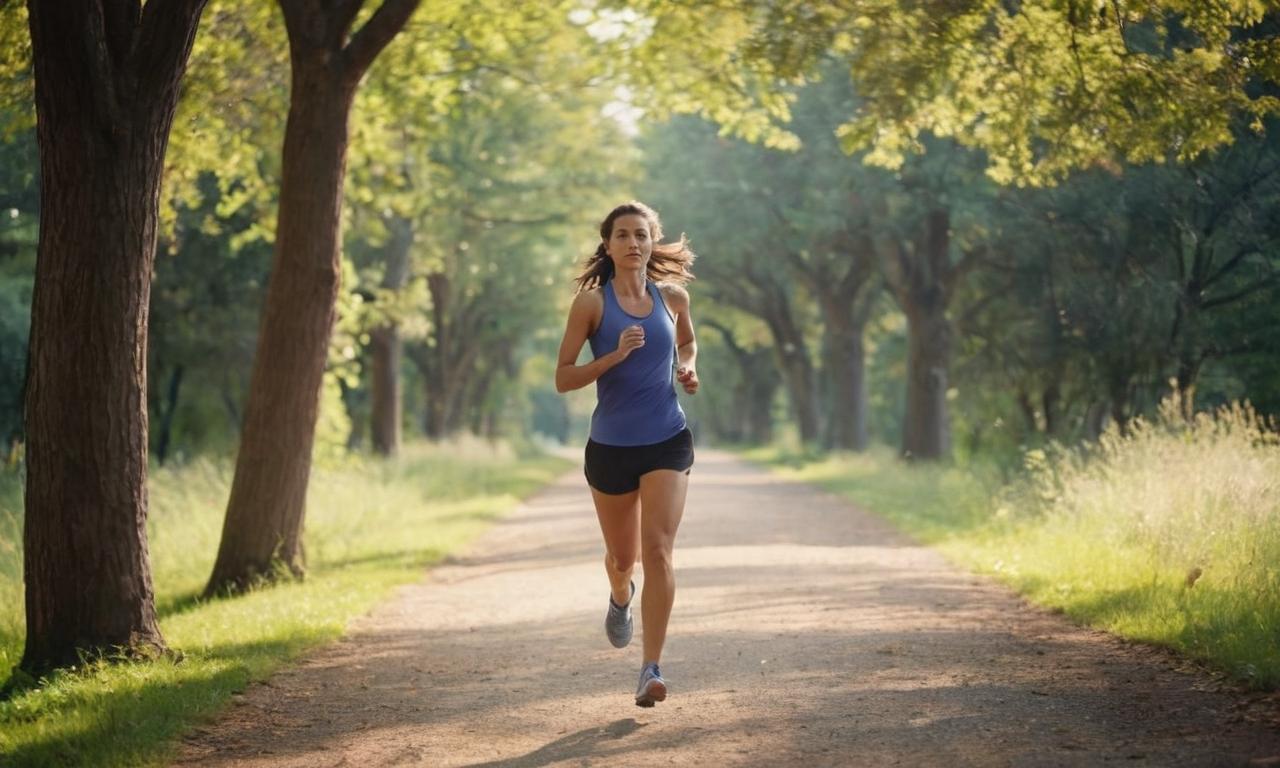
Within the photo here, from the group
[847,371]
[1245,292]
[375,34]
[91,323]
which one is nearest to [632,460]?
[91,323]

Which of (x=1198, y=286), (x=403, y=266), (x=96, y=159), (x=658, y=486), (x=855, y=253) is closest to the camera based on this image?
(x=658, y=486)

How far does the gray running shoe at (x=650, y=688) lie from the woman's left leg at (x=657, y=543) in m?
0.10

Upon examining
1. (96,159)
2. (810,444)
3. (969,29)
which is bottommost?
(810,444)

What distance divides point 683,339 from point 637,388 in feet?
2.68

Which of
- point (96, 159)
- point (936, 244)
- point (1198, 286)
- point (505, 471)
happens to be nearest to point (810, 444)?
point (505, 471)

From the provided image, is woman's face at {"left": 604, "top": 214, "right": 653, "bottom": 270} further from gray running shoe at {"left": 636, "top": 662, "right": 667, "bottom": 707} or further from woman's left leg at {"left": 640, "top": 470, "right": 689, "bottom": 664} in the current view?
gray running shoe at {"left": 636, "top": 662, "right": 667, "bottom": 707}

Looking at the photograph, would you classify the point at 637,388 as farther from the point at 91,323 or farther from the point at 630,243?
the point at 91,323

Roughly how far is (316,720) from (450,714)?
25.4 inches

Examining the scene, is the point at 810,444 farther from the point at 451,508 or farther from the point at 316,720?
the point at 316,720

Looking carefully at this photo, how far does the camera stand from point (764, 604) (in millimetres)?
10906

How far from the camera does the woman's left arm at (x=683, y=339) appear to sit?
7.05 meters

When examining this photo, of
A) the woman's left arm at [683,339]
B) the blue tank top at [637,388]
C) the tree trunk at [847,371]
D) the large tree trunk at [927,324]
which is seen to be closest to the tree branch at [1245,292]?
the woman's left arm at [683,339]

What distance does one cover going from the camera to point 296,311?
1223 centimetres

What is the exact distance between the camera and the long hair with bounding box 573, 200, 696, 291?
23.9ft
